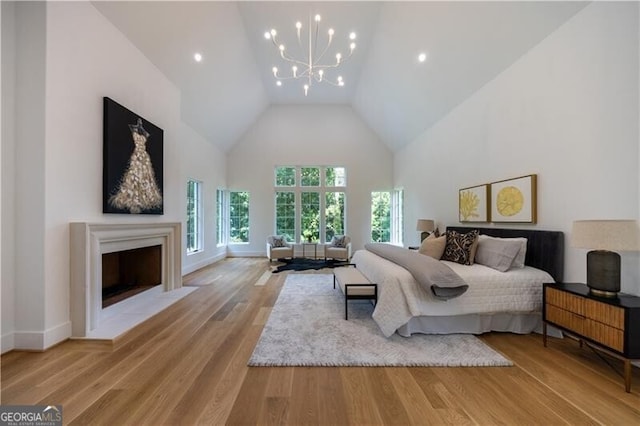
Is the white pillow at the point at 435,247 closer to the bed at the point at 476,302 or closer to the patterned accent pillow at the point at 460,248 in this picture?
the patterned accent pillow at the point at 460,248

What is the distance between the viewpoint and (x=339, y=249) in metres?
7.02

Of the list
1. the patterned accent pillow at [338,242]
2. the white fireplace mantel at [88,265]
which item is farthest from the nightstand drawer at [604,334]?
the patterned accent pillow at [338,242]

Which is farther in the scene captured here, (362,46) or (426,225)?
(426,225)

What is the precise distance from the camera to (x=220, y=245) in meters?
7.66

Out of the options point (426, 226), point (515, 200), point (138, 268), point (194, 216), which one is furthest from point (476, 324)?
point (194, 216)

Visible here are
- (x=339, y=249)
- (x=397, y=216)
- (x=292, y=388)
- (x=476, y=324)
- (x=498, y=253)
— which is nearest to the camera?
(x=292, y=388)

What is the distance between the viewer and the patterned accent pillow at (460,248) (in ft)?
11.1

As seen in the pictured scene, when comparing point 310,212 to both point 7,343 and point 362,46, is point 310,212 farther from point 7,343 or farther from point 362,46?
point 7,343

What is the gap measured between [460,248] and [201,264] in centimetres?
537

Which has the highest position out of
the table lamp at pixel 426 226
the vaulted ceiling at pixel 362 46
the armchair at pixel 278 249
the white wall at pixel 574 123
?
the vaulted ceiling at pixel 362 46

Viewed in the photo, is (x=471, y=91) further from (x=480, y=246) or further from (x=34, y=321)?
(x=34, y=321)

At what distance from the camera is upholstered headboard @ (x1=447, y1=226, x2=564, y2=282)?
2836 mm

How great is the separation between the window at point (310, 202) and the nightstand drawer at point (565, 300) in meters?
5.88

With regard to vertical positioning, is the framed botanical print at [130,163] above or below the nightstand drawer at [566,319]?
above
